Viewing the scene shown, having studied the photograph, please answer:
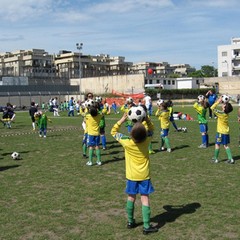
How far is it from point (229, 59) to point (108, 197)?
103 m

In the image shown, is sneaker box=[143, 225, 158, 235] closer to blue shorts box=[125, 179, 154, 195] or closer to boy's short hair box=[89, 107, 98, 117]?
blue shorts box=[125, 179, 154, 195]

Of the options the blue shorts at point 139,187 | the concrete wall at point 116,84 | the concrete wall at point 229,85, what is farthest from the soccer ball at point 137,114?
the concrete wall at point 229,85

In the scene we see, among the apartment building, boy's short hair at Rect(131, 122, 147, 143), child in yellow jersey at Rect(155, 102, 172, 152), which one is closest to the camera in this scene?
boy's short hair at Rect(131, 122, 147, 143)

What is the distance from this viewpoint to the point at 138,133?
19.2ft

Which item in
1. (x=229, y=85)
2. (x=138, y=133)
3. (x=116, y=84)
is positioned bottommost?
(x=138, y=133)

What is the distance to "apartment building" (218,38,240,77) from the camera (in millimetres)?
102938

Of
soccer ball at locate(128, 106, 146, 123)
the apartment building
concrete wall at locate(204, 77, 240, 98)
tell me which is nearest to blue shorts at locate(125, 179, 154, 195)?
soccer ball at locate(128, 106, 146, 123)

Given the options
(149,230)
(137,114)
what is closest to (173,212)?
(149,230)

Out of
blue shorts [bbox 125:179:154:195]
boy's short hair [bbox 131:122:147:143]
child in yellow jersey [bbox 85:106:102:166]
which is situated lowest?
blue shorts [bbox 125:179:154:195]

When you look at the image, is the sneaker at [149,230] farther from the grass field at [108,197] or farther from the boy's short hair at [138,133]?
the boy's short hair at [138,133]

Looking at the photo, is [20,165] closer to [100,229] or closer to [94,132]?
[94,132]

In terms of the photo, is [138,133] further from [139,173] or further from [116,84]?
[116,84]

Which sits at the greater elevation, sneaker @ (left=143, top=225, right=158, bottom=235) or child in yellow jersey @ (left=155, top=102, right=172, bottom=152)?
child in yellow jersey @ (left=155, top=102, right=172, bottom=152)

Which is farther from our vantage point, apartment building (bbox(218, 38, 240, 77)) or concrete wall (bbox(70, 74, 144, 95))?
apartment building (bbox(218, 38, 240, 77))
